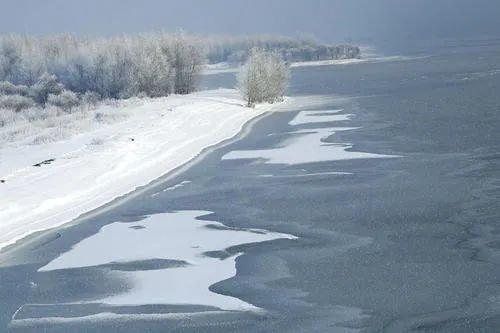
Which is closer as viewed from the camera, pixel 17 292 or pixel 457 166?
pixel 17 292

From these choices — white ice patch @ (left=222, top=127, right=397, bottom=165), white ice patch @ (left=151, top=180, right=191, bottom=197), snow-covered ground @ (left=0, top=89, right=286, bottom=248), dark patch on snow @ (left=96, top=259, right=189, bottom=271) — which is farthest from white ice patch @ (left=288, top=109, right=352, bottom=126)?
dark patch on snow @ (left=96, top=259, right=189, bottom=271)

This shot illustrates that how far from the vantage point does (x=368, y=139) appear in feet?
104

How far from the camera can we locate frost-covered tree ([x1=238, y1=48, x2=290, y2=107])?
6006 centimetres

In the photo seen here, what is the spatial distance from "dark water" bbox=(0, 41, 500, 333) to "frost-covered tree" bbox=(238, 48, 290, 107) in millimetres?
30191

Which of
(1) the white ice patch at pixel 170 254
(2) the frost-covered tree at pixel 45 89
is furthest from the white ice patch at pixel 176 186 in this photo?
(2) the frost-covered tree at pixel 45 89

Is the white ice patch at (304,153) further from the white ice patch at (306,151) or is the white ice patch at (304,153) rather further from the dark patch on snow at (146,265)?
the dark patch on snow at (146,265)

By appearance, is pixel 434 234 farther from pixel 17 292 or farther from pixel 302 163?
pixel 302 163

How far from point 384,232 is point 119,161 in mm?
12432

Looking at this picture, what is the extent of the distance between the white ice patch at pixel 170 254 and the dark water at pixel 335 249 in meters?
0.29

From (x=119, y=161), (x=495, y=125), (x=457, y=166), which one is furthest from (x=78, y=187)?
(x=495, y=125)

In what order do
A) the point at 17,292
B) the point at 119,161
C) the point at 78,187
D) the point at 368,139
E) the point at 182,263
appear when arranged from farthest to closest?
the point at 368,139 < the point at 119,161 < the point at 78,187 < the point at 182,263 < the point at 17,292

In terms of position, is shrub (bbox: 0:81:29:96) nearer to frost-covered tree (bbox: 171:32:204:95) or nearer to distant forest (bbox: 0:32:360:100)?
distant forest (bbox: 0:32:360:100)

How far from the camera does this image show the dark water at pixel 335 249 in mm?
10617

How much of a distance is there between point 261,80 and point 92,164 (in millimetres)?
37240
